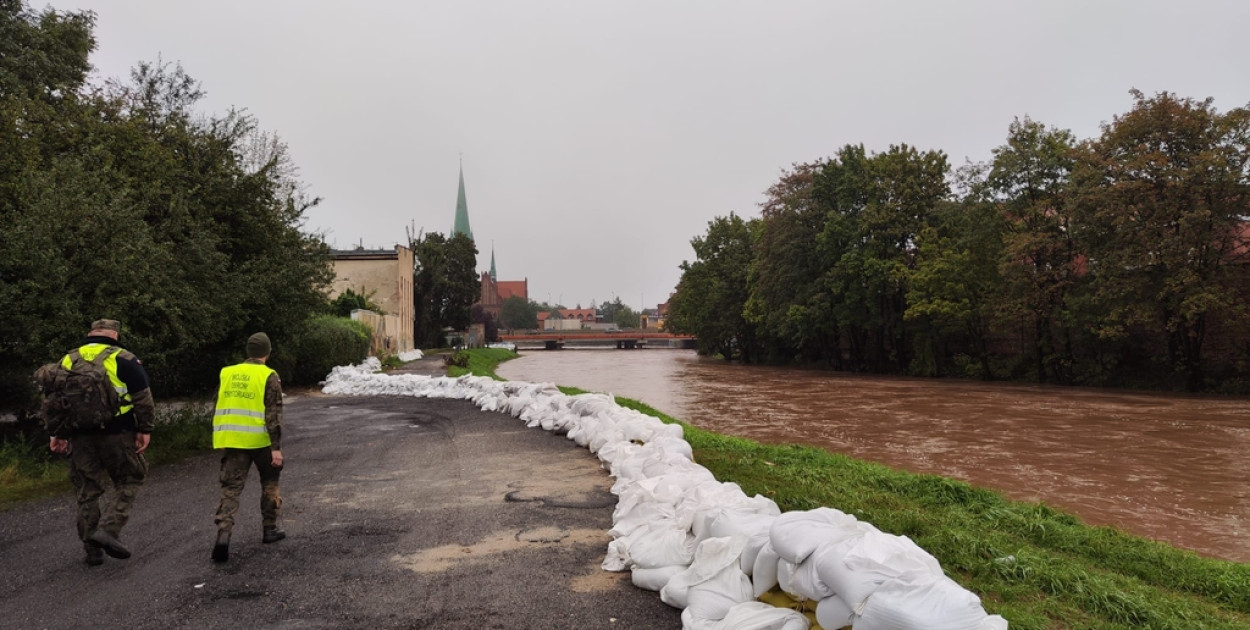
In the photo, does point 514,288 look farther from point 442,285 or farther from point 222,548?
point 222,548

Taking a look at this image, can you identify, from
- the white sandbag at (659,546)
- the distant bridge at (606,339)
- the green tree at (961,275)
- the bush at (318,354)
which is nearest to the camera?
the white sandbag at (659,546)

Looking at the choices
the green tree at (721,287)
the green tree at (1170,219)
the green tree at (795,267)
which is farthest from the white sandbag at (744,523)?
the green tree at (721,287)

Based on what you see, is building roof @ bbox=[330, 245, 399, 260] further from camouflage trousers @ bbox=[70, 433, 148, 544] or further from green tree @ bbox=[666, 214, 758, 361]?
camouflage trousers @ bbox=[70, 433, 148, 544]

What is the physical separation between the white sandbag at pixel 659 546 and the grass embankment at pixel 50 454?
424 cm

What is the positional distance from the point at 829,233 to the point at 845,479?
1138 inches

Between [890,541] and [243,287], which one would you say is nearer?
[890,541]

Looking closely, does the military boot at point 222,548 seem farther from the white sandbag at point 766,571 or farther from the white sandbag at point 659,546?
the white sandbag at point 766,571

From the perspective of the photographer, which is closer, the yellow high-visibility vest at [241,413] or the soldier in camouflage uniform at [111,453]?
the soldier in camouflage uniform at [111,453]

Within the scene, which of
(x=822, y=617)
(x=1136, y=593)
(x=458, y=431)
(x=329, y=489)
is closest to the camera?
(x=822, y=617)

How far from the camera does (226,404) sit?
16.5 ft

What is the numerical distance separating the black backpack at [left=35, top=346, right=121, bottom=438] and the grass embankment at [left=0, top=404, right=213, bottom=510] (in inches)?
24.9

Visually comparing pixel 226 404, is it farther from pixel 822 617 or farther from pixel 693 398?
pixel 693 398

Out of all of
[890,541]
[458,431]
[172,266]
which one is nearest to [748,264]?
[458,431]

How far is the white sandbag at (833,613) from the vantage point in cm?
299
